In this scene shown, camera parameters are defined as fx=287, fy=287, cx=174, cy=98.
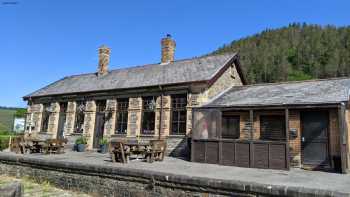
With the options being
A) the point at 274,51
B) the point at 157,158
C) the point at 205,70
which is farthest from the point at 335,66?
the point at 157,158

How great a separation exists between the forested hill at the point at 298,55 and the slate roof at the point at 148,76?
153 feet

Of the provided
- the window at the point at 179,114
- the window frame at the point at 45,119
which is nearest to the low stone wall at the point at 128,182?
the window at the point at 179,114

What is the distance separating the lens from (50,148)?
1416 centimetres

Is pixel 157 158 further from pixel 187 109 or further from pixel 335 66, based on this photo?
pixel 335 66

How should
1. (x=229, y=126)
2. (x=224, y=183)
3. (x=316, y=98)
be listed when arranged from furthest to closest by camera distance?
(x=229, y=126), (x=316, y=98), (x=224, y=183)

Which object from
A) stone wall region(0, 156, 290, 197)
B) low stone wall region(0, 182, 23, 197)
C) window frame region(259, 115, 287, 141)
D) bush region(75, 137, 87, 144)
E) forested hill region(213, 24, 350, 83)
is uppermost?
forested hill region(213, 24, 350, 83)

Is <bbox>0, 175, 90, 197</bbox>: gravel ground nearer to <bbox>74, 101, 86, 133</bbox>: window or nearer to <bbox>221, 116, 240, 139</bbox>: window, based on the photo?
<bbox>221, 116, 240, 139</bbox>: window

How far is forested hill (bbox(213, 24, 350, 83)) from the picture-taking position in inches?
2473

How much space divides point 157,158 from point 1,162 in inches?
259

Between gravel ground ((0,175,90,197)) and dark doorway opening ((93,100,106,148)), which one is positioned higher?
dark doorway opening ((93,100,106,148))

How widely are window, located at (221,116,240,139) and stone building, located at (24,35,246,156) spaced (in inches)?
56.1

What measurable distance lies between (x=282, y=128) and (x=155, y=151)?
16.6 feet

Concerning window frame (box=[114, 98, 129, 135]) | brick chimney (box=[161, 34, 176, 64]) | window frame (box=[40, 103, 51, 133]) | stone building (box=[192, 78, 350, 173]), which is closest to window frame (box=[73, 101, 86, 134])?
window frame (box=[114, 98, 129, 135])

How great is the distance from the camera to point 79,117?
707 inches
